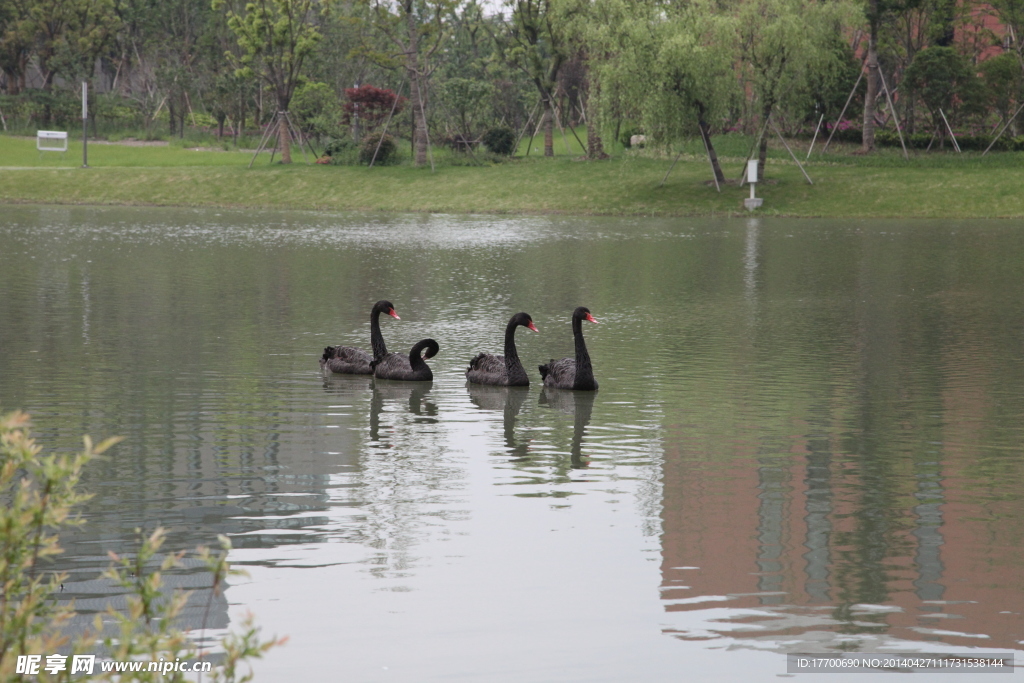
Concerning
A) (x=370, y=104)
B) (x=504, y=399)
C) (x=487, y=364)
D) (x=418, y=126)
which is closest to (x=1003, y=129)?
(x=418, y=126)

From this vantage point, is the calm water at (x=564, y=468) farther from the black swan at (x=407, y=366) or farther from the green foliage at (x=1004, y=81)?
the green foliage at (x=1004, y=81)

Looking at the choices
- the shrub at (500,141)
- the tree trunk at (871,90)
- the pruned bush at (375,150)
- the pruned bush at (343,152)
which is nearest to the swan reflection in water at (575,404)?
the tree trunk at (871,90)

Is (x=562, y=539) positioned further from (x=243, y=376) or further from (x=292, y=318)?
Answer: (x=292, y=318)

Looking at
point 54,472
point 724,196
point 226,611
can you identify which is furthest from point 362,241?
point 54,472

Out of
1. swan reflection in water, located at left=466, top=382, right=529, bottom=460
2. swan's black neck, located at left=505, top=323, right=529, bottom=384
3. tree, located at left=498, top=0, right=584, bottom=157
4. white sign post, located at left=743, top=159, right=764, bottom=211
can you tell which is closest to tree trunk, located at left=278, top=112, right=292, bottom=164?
tree, located at left=498, top=0, right=584, bottom=157

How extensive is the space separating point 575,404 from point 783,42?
35.4 meters

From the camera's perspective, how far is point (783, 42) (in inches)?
1757

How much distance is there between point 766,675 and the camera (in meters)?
5.73

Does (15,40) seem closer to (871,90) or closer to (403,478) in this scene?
(871,90)

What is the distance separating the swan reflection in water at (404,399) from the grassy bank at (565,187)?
3125 centimetres

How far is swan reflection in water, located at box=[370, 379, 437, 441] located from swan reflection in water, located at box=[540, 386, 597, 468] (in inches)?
51.0

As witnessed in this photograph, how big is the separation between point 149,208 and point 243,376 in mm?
34125

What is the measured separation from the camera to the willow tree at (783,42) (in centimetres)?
4462

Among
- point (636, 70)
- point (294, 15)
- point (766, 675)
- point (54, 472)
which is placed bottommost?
point (766, 675)
